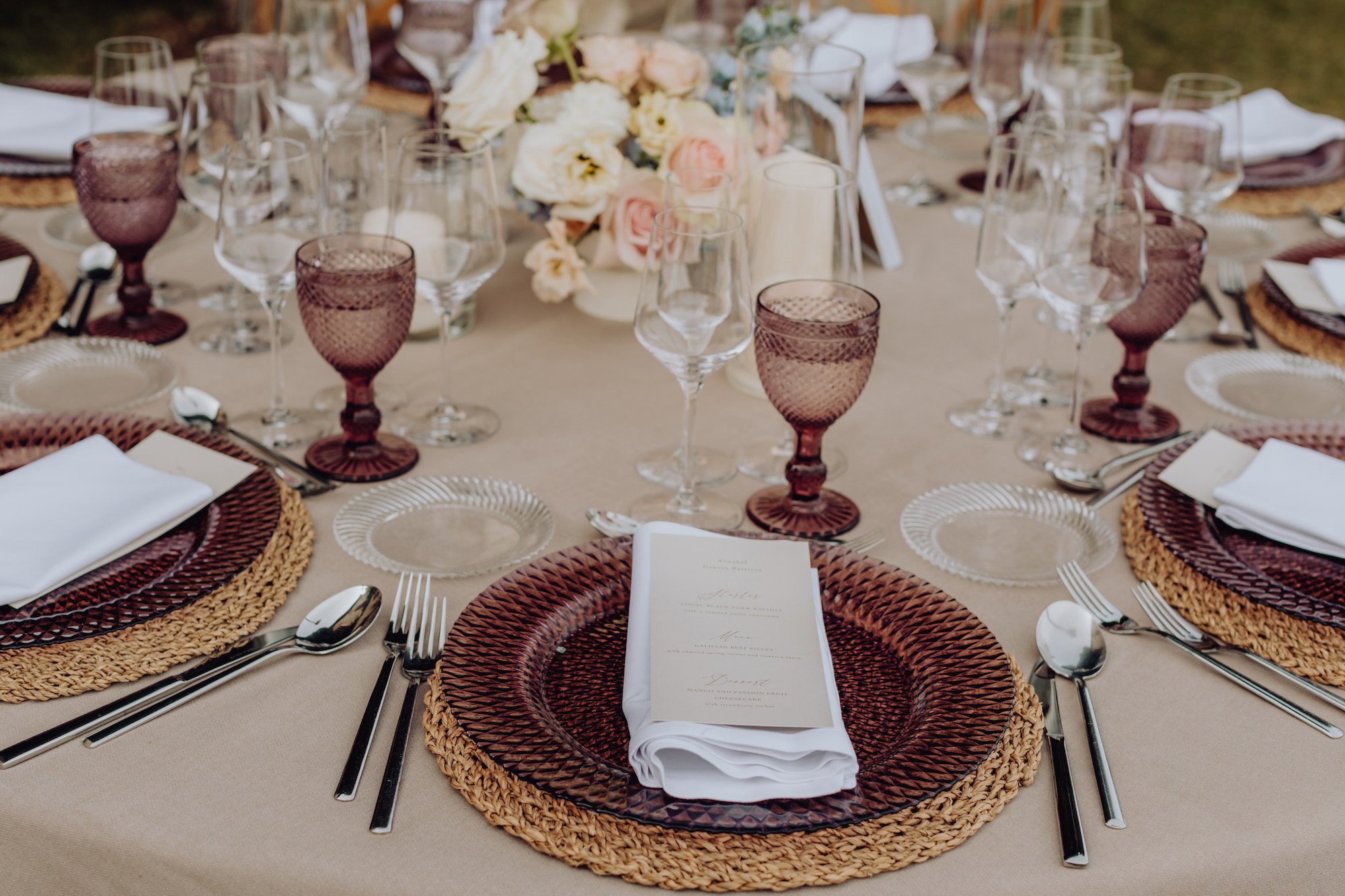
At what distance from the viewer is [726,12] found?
2.39 meters

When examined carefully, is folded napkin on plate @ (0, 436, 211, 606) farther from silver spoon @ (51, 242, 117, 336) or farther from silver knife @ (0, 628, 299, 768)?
silver spoon @ (51, 242, 117, 336)

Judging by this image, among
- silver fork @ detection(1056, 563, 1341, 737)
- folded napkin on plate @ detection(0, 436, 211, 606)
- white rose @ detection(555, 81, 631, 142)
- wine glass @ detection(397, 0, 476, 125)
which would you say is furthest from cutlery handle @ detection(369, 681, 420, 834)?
wine glass @ detection(397, 0, 476, 125)

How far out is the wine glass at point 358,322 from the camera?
4.15ft

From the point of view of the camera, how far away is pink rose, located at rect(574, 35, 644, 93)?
61.9 inches

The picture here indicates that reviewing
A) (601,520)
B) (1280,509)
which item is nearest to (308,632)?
(601,520)

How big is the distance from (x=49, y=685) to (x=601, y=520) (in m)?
0.46

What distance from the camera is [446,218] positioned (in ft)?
4.46

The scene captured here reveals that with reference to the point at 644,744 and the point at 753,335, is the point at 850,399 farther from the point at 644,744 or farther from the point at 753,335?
the point at 644,744

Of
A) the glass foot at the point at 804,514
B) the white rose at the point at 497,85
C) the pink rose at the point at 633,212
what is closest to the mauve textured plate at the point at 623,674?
the glass foot at the point at 804,514

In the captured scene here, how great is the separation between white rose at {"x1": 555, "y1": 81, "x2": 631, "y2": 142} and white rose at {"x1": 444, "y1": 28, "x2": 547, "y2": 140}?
6 cm

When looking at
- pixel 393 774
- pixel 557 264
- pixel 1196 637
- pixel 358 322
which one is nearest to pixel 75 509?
pixel 358 322

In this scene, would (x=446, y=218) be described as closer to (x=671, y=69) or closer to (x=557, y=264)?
(x=557, y=264)

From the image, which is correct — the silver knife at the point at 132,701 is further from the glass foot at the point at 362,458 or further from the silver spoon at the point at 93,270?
the silver spoon at the point at 93,270

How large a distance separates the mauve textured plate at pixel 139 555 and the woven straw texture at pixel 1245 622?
0.75 metres
